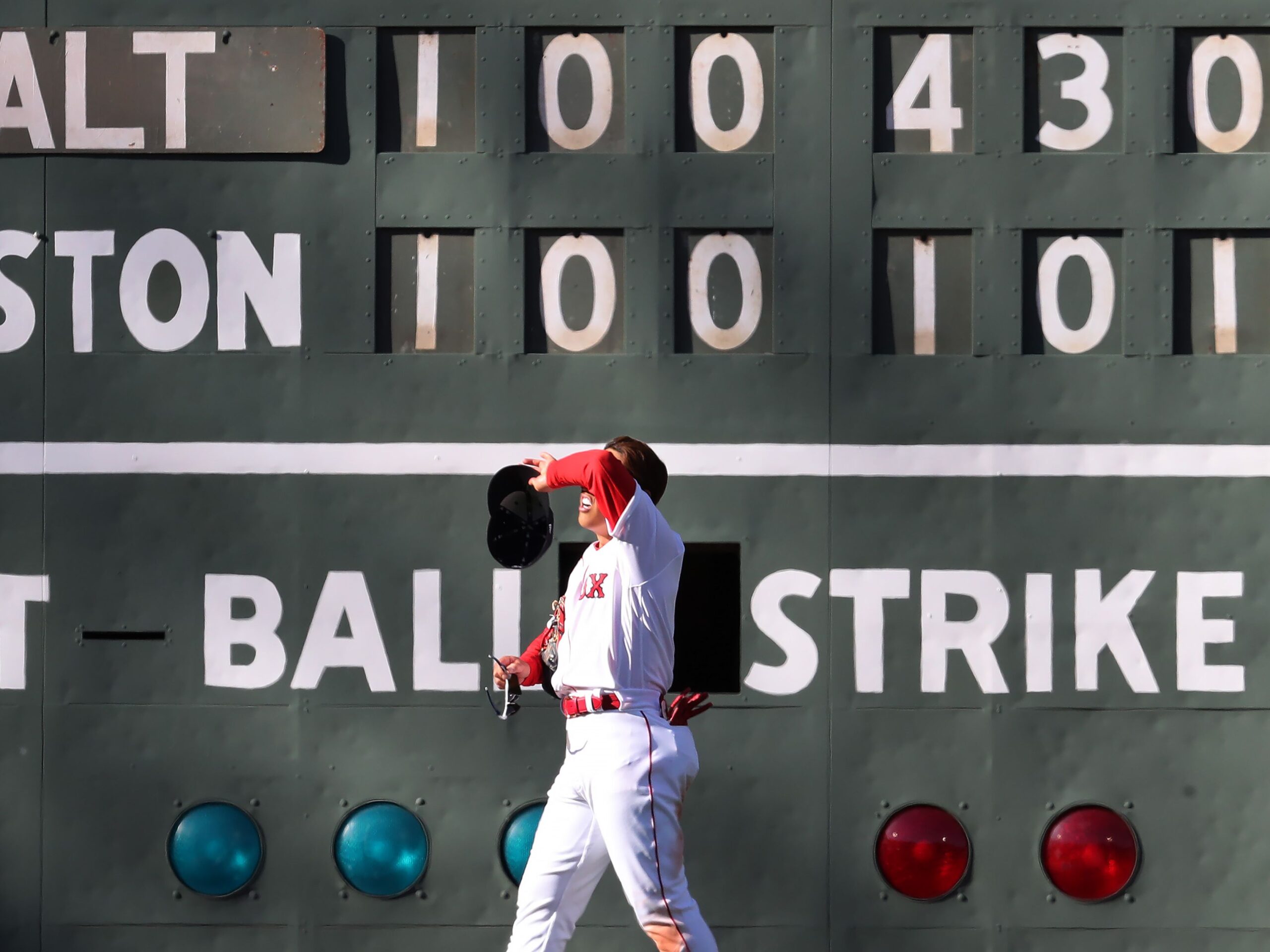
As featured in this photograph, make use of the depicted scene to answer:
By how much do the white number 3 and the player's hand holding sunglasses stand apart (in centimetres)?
199

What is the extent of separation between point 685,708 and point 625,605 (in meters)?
0.33

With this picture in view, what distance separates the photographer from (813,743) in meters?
3.66

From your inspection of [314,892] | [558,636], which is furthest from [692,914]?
[314,892]

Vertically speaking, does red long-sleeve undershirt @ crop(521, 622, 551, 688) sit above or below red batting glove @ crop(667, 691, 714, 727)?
above

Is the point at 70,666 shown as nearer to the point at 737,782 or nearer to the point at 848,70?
the point at 737,782

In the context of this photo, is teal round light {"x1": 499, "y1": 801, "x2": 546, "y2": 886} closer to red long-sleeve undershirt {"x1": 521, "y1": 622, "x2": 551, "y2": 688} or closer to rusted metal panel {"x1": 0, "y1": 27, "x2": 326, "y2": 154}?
red long-sleeve undershirt {"x1": 521, "y1": 622, "x2": 551, "y2": 688}

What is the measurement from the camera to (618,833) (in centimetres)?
326

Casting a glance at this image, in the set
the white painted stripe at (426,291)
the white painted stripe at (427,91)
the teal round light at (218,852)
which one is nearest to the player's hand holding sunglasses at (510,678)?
the teal round light at (218,852)

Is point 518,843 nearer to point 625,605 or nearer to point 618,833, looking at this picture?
point 618,833

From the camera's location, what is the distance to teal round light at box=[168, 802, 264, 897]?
3645mm

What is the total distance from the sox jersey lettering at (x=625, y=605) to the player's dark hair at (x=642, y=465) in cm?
8

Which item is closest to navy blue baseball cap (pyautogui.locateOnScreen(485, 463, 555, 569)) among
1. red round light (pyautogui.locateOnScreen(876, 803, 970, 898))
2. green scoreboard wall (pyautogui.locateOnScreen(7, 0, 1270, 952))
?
green scoreboard wall (pyautogui.locateOnScreen(7, 0, 1270, 952))

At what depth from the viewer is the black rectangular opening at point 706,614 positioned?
147 inches

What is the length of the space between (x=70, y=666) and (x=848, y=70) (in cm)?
265
